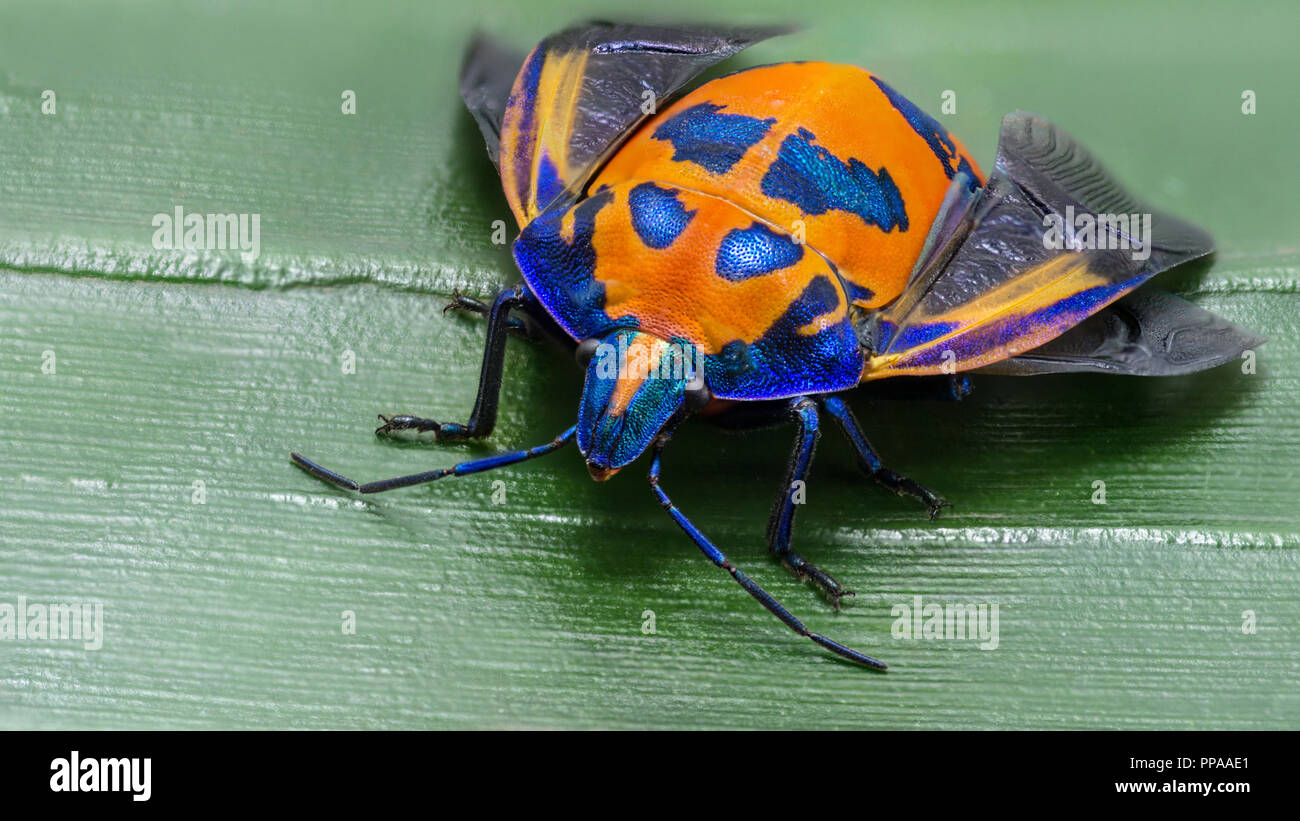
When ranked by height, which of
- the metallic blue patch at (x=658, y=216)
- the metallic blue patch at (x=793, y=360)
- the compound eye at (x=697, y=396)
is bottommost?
the compound eye at (x=697, y=396)

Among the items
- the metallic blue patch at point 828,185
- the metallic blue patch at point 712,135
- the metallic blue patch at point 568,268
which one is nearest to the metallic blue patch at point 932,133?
the metallic blue patch at point 828,185

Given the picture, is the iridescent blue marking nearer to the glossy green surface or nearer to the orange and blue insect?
the orange and blue insect

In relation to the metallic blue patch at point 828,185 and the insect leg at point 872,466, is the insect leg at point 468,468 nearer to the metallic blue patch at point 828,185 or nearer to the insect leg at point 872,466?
the insect leg at point 872,466

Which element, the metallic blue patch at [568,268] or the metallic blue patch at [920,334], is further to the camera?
the metallic blue patch at [920,334]

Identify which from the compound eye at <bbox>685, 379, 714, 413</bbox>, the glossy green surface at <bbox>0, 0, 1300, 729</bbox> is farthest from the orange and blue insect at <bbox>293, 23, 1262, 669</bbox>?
the glossy green surface at <bbox>0, 0, 1300, 729</bbox>

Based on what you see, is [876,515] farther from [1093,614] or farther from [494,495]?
[494,495]

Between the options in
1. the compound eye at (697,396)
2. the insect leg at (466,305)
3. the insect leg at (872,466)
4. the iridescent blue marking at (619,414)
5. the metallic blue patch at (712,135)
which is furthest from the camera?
the insect leg at (466,305)

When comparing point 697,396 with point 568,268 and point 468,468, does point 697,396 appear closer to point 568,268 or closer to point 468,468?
point 568,268
